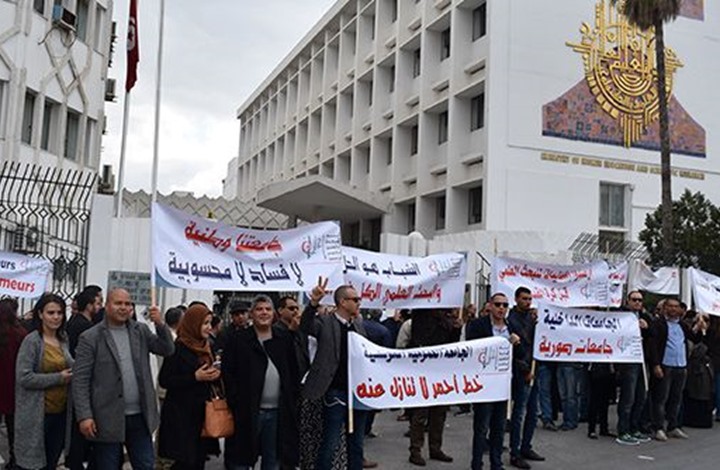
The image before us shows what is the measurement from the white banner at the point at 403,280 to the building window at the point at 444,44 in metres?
23.0

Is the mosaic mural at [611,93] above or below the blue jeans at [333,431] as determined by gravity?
above

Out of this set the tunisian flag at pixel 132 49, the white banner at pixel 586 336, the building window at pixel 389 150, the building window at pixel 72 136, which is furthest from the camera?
the building window at pixel 389 150

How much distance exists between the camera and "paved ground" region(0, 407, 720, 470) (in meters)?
9.40

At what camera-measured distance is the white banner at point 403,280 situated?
9766 millimetres

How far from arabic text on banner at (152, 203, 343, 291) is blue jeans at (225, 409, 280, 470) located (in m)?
1.75

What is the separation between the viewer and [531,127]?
91.8ft

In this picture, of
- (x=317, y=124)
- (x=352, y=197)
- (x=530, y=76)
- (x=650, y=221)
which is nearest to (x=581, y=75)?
(x=530, y=76)

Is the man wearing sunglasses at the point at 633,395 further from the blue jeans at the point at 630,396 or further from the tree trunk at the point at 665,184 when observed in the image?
the tree trunk at the point at 665,184

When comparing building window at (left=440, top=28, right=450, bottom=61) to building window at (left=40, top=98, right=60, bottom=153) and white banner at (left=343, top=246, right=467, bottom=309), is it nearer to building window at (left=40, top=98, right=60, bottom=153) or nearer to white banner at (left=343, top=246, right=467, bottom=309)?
building window at (left=40, top=98, right=60, bottom=153)

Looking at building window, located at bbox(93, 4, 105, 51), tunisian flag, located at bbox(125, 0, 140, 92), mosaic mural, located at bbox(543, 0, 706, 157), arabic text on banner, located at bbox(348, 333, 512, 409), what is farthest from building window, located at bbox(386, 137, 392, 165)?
arabic text on banner, located at bbox(348, 333, 512, 409)

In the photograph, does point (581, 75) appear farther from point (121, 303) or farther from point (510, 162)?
point (121, 303)

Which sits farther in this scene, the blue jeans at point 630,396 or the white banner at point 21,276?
the blue jeans at point 630,396

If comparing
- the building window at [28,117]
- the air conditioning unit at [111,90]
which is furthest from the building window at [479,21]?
the building window at [28,117]

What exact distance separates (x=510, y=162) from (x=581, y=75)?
4.52 metres
